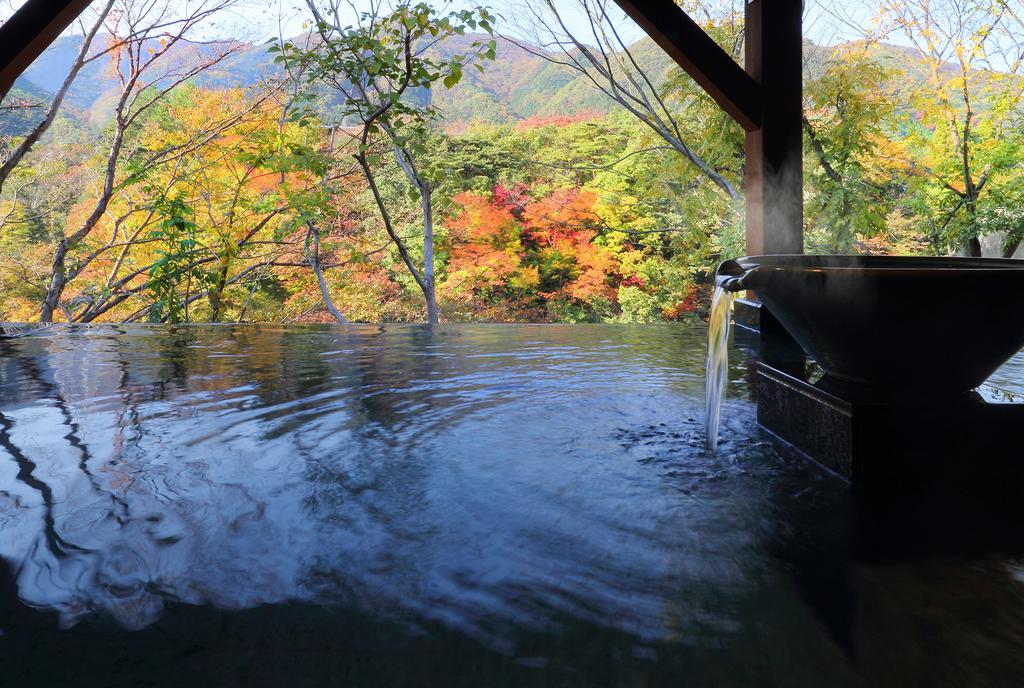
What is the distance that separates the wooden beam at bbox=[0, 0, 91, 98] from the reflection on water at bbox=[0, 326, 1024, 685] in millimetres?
1535

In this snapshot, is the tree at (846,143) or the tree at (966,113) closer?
the tree at (846,143)

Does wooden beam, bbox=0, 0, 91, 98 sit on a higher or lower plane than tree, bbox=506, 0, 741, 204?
lower

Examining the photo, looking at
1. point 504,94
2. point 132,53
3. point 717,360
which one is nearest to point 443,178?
point 132,53

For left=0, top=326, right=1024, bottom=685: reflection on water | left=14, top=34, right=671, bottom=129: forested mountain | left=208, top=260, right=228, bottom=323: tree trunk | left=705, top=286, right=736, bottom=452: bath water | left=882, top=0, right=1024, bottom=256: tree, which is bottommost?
left=0, top=326, right=1024, bottom=685: reflection on water

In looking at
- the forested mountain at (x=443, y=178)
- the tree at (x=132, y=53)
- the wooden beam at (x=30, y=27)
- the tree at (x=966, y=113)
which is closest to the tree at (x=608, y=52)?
the forested mountain at (x=443, y=178)

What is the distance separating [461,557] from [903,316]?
0.58m

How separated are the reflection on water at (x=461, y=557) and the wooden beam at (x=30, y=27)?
1.53 metres

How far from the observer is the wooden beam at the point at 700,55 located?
241 centimetres

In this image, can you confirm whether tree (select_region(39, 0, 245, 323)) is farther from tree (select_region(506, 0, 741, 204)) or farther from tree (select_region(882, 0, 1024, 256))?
tree (select_region(882, 0, 1024, 256))

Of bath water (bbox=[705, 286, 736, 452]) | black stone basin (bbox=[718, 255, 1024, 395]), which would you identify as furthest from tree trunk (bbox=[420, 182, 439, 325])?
black stone basin (bbox=[718, 255, 1024, 395])

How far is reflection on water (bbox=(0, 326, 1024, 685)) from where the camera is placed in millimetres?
502

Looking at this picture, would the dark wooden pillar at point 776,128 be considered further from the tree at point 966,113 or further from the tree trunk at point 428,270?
the tree at point 966,113

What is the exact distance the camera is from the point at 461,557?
26.7 inches

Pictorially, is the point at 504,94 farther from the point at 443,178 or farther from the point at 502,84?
the point at 443,178
